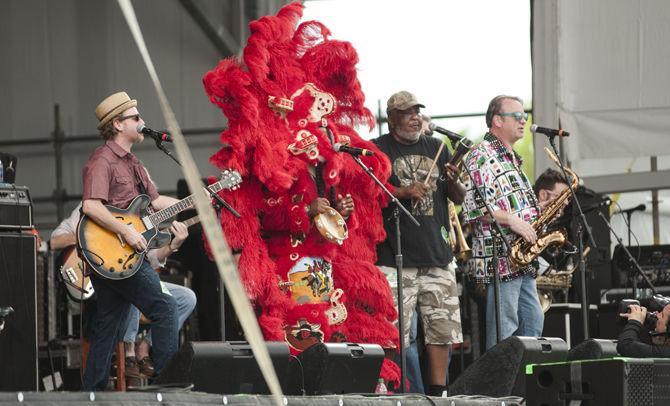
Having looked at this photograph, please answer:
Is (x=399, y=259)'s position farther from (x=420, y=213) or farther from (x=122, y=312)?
(x=122, y=312)

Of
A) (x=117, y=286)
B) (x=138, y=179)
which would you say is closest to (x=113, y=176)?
(x=138, y=179)

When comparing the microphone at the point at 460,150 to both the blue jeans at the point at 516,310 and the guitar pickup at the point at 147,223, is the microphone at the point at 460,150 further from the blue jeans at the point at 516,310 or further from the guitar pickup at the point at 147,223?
the guitar pickup at the point at 147,223

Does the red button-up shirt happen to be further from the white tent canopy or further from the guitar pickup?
the white tent canopy

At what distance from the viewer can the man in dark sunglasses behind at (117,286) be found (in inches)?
219

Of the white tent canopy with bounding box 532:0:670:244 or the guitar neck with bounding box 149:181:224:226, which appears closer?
the guitar neck with bounding box 149:181:224:226

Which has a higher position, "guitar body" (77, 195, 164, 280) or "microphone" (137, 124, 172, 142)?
"microphone" (137, 124, 172, 142)

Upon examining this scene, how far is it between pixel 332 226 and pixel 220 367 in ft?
4.27

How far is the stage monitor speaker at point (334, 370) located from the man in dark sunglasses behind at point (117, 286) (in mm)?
746

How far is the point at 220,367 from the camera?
16.2 ft

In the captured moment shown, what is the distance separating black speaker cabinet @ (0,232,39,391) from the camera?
5789 millimetres

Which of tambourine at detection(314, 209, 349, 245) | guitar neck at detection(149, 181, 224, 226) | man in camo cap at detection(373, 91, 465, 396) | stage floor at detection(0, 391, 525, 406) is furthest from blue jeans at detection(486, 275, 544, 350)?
guitar neck at detection(149, 181, 224, 226)

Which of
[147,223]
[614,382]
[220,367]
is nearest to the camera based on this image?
[614,382]

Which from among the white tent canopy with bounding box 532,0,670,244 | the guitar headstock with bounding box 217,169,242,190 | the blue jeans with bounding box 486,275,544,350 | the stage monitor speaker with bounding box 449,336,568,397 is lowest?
the stage monitor speaker with bounding box 449,336,568,397

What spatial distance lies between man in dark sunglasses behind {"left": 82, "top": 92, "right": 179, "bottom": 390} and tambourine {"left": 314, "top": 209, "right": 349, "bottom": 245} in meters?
0.77
